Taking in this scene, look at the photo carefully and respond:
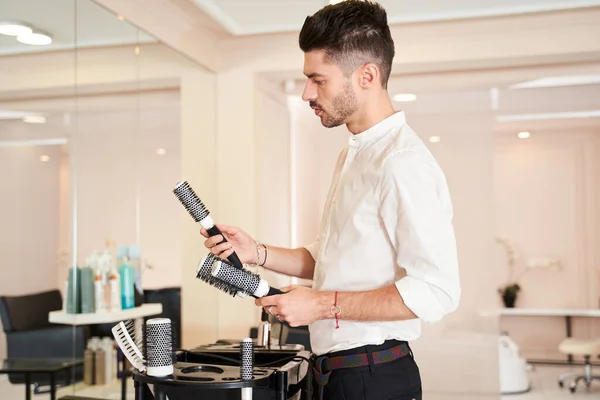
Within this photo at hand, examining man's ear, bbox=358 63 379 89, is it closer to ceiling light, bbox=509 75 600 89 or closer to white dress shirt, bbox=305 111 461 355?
white dress shirt, bbox=305 111 461 355

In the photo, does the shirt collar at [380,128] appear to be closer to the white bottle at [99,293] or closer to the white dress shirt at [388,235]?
the white dress shirt at [388,235]

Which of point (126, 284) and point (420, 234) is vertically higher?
point (420, 234)

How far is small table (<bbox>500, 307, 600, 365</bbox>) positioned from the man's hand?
13.2 ft

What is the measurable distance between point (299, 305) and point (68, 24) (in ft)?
7.02

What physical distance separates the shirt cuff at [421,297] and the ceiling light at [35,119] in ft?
6.15

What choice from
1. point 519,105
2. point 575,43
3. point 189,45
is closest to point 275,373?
point 189,45

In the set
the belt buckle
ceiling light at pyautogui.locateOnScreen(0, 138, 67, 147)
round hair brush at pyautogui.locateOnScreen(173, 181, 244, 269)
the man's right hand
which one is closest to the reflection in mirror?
ceiling light at pyautogui.locateOnScreen(0, 138, 67, 147)

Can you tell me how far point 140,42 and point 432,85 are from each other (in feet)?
6.43

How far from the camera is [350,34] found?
161 centimetres

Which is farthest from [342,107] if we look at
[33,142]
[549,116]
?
[549,116]

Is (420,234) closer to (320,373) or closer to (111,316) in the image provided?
(320,373)

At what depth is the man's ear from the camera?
5.38 feet

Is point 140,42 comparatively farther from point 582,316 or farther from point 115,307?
point 582,316

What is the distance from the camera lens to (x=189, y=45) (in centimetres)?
421
